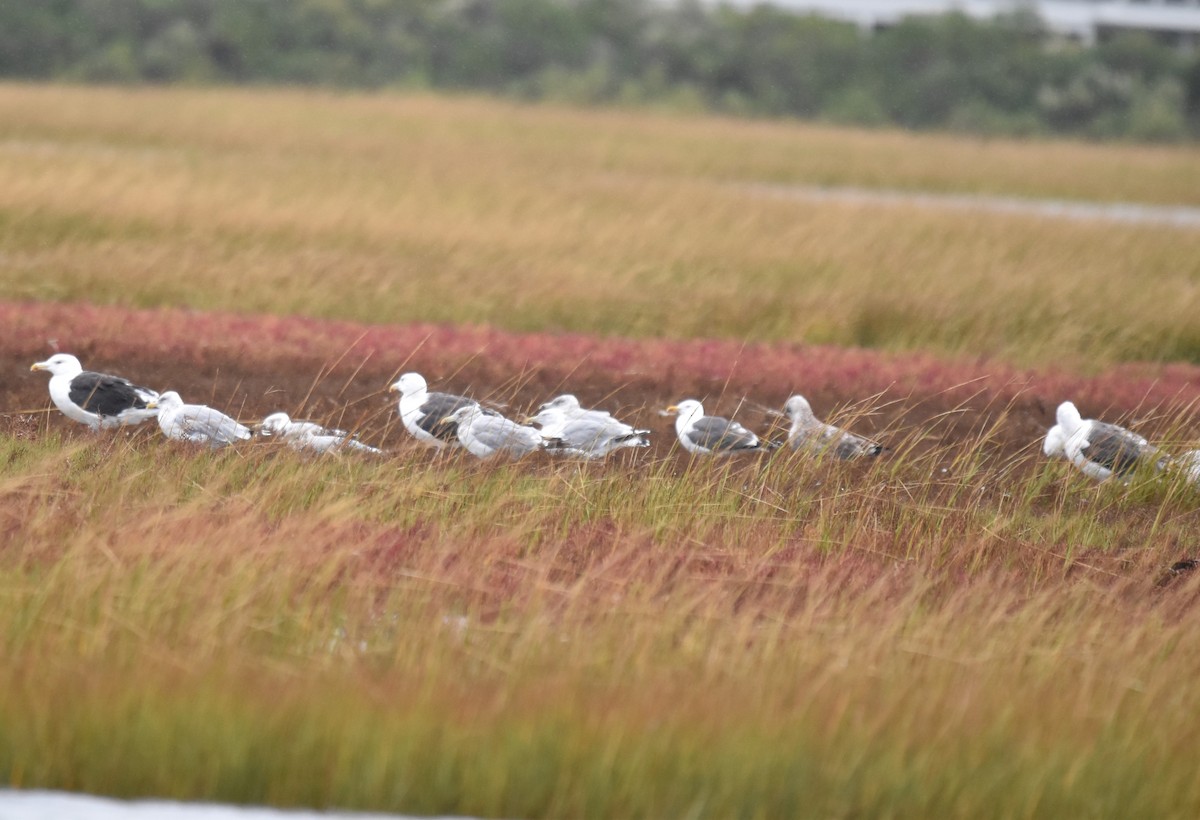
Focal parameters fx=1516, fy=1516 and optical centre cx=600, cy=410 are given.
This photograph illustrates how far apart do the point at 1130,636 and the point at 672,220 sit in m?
12.6

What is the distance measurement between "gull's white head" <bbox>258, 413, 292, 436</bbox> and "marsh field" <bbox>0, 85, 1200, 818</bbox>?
0.45 meters

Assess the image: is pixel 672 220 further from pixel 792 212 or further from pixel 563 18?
pixel 563 18

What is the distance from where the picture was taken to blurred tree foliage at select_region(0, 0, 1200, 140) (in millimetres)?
38031

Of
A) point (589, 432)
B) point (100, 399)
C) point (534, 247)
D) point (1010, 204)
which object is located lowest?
point (1010, 204)

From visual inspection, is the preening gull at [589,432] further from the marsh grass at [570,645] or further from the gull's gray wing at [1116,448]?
the gull's gray wing at [1116,448]

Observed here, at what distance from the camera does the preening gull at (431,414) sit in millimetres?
8461

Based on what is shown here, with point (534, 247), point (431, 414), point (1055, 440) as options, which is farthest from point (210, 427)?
point (534, 247)

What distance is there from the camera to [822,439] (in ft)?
27.4

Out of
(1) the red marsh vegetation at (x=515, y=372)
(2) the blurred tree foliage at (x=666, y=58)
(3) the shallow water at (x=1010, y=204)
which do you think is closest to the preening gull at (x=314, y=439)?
(1) the red marsh vegetation at (x=515, y=372)

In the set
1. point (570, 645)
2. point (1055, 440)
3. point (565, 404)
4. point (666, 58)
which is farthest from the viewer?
point (666, 58)

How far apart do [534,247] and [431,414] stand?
284 inches

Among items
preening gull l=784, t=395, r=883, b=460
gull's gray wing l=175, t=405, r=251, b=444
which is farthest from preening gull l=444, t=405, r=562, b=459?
preening gull l=784, t=395, r=883, b=460

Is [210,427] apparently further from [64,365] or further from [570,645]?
[570,645]

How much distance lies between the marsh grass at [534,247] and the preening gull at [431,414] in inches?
148
